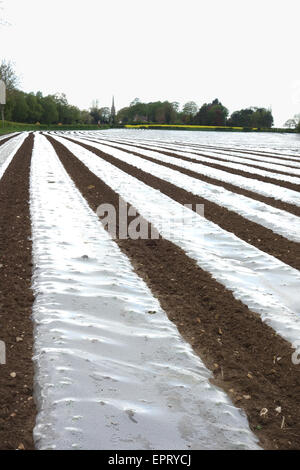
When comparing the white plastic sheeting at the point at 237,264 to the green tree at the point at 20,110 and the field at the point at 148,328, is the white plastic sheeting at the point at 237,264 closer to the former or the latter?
the field at the point at 148,328

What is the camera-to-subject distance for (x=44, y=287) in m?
4.14

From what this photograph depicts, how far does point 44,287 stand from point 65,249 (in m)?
1.18

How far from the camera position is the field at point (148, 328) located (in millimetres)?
2438

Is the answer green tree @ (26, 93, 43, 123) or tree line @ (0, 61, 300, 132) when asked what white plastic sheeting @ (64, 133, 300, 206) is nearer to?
tree line @ (0, 61, 300, 132)

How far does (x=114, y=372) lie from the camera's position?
2906 millimetres

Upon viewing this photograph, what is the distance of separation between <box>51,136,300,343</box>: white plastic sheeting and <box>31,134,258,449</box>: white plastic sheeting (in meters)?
0.93

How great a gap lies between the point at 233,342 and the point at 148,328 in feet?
2.31

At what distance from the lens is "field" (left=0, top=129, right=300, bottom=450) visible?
8.00ft

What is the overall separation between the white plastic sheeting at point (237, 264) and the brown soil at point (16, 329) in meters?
2.01

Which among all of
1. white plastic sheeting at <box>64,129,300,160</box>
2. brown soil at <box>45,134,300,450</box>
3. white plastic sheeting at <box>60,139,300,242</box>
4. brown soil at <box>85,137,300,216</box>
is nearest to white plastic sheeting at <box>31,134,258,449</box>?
brown soil at <box>45,134,300,450</box>

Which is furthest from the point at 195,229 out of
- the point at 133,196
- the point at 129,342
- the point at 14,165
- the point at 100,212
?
the point at 14,165

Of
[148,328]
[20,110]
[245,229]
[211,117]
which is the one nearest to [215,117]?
[211,117]

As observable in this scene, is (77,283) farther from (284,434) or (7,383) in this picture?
(284,434)

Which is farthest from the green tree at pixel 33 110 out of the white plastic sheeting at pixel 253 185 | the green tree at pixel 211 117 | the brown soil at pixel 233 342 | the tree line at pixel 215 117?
the brown soil at pixel 233 342
